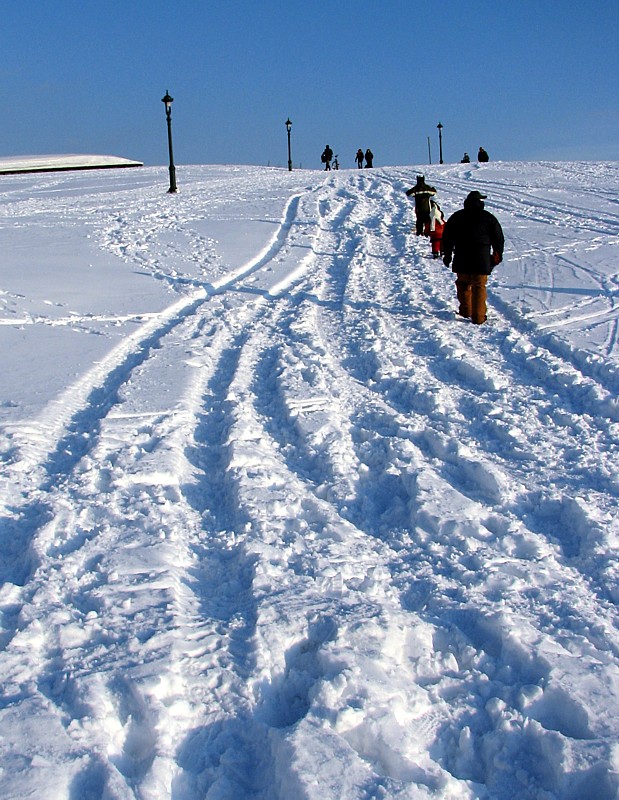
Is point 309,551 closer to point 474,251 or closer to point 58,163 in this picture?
point 474,251

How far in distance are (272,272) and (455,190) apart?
490 inches

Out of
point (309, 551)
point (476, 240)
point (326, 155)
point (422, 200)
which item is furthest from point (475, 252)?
point (326, 155)

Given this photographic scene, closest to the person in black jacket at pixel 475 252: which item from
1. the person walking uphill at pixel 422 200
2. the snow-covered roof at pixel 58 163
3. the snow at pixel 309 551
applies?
the snow at pixel 309 551

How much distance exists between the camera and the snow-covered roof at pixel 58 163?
117 feet

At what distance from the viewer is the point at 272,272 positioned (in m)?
12.4

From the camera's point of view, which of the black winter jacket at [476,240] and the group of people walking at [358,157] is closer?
the black winter jacket at [476,240]

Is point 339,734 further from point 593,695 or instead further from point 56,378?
point 56,378

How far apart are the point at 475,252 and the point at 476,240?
0.47ft

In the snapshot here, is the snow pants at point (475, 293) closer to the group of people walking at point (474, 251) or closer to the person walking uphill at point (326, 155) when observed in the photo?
the group of people walking at point (474, 251)

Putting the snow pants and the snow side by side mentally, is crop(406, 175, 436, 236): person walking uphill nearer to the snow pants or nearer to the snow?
the snow

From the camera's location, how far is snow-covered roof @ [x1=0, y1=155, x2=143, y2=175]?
35750 mm

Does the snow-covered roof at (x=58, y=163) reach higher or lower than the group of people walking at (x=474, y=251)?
higher

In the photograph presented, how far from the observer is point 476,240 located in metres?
8.87

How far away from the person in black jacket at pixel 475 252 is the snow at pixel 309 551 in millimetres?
324
